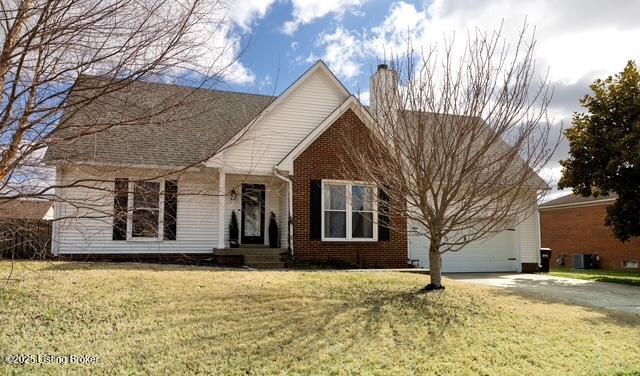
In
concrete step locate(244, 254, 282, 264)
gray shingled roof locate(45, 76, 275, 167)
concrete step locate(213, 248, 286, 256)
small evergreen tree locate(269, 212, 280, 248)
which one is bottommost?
concrete step locate(244, 254, 282, 264)

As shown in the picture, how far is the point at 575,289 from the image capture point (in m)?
15.2

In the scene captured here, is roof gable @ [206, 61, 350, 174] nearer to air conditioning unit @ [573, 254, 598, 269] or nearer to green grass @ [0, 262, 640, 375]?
green grass @ [0, 262, 640, 375]

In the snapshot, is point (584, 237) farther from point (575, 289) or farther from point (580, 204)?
point (575, 289)

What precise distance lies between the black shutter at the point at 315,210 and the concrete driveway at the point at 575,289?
458cm

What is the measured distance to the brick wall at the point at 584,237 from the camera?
31.0 metres

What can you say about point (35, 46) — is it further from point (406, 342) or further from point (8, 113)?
point (406, 342)

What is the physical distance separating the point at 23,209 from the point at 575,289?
1395 centimetres

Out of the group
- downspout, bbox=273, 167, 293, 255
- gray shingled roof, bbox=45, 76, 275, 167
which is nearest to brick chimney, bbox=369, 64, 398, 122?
gray shingled roof, bbox=45, 76, 275, 167

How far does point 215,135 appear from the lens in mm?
17922

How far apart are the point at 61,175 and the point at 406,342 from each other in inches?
199

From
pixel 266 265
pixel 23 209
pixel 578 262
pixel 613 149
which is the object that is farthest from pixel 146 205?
pixel 578 262

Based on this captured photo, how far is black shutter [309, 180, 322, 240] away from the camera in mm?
16656

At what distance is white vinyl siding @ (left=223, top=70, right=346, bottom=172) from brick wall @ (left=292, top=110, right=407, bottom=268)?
1.07m

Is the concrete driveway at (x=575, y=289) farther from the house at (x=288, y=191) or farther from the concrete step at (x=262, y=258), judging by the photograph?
the concrete step at (x=262, y=258)
